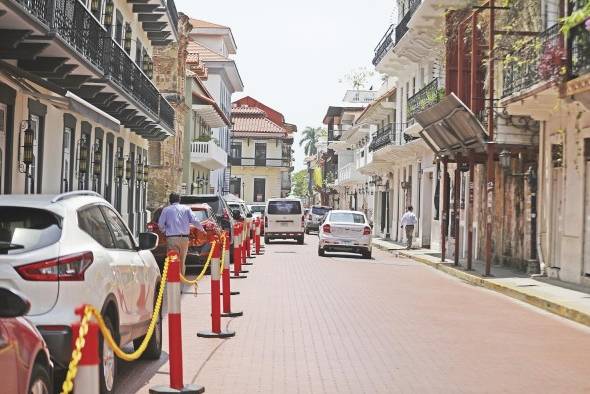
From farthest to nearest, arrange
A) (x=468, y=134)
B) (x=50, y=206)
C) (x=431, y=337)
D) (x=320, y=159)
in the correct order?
(x=320, y=159) < (x=468, y=134) < (x=431, y=337) < (x=50, y=206)

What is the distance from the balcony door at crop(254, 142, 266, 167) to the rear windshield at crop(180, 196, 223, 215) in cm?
7764

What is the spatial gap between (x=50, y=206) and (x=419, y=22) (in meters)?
30.5

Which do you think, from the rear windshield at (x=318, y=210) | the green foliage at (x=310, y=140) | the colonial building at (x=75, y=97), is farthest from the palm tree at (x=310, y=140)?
the colonial building at (x=75, y=97)

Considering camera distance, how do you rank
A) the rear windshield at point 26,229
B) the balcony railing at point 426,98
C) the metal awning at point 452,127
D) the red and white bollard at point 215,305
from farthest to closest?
1. the balcony railing at point 426,98
2. the metal awning at point 452,127
3. the red and white bollard at point 215,305
4. the rear windshield at point 26,229

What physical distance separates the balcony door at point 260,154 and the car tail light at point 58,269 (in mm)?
96976

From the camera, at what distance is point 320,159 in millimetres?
121562

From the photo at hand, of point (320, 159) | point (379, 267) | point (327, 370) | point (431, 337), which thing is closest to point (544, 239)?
point (379, 267)

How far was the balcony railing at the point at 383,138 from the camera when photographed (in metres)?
47.0

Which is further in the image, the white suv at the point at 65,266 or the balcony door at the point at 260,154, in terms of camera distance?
the balcony door at the point at 260,154

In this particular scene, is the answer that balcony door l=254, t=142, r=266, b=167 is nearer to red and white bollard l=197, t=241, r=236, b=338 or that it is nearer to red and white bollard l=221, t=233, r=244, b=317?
red and white bollard l=221, t=233, r=244, b=317

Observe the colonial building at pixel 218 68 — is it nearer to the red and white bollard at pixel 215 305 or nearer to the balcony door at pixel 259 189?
the balcony door at pixel 259 189

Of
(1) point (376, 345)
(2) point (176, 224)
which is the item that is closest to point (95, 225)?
(1) point (376, 345)

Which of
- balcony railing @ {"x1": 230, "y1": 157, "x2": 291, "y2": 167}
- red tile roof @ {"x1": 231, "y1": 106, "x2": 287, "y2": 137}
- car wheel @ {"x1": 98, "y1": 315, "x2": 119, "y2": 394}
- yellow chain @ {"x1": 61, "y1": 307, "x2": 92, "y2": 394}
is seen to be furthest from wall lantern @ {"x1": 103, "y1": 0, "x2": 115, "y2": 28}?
balcony railing @ {"x1": 230, "y1": 157, "x2": 291, "y2": 167}

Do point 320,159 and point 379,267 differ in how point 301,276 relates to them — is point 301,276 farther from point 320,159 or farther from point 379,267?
point 320,159
